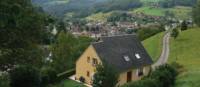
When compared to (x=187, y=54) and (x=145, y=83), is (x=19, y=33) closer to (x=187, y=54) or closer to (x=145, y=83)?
(x=145, y=83)

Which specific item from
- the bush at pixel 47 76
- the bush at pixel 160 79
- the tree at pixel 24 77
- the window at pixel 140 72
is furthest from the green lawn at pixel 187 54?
the bush at pixel 47 76

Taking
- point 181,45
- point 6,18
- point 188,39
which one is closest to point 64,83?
point 6,18

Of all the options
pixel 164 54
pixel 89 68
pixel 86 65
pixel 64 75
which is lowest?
pixel 164 54

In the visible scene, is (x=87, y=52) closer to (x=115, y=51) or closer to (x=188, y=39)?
(x=115, y=51)

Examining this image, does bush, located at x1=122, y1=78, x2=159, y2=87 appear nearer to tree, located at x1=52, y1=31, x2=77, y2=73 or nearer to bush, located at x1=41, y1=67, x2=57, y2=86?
bush, located at x1=41, y1=67, x2=57, y2=86

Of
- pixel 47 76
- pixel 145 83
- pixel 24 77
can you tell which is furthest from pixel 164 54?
pixel 145 83
